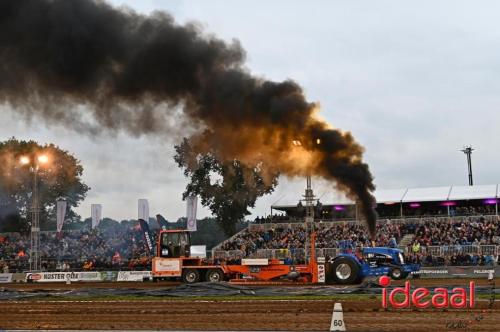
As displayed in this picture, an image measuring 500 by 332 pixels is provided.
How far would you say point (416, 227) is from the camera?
49.9m

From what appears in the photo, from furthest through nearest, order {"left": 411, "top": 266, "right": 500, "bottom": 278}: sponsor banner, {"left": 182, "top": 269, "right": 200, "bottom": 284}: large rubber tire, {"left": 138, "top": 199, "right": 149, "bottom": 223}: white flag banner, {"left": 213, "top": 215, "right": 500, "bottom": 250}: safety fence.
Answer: {"left": 138, "top": 199, "right": 149, "bottom": 223}: white flag banner, {"left": 213, "top": 215, "right": 500, "bottom": 250}: safety fence, {"left": 411, "top": 266, "right": 500, "bottom": 278}: sponsor banner, {"left": 182, "top": 269, "right": 200, "bottom": 284}: large rubber tire

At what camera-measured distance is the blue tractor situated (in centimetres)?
3092

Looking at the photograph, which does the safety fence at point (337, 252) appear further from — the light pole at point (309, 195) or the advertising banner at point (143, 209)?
the advertising banner at point (143, 209)

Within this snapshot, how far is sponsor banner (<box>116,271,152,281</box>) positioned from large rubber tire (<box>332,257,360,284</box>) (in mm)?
15716

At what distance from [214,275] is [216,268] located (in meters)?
0.37

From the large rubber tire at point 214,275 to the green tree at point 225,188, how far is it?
31.9 m

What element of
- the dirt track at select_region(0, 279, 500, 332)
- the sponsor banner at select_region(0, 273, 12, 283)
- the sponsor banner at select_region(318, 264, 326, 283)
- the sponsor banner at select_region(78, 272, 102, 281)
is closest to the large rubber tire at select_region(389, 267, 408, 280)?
the sponsor banner at select_region(318, 264, 326, 283)

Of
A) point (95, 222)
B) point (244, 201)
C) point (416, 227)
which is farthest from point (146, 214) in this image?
point (416, 227)

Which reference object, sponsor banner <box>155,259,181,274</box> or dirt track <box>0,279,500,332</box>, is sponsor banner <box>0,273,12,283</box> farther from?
dirt track <box>0,279,500,332</box>

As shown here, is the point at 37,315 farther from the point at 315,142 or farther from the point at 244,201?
the point at 244,201

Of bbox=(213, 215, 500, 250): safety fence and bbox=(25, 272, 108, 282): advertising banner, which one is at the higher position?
bbox=(213, 215, 500, 250): safety fence

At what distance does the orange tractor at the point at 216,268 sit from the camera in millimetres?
32531

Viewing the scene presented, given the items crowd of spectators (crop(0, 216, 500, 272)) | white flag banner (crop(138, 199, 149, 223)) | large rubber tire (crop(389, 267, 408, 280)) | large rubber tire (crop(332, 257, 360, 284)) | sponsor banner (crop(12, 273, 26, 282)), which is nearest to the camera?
large rubber tire (crop(332, 257, 360, 284))

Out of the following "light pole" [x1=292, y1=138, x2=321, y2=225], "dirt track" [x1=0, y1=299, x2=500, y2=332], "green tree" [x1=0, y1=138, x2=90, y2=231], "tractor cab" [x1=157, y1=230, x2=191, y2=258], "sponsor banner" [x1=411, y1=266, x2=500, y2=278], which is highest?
"green tree" [x1=0, y1=138, x2=90, y2=231]
